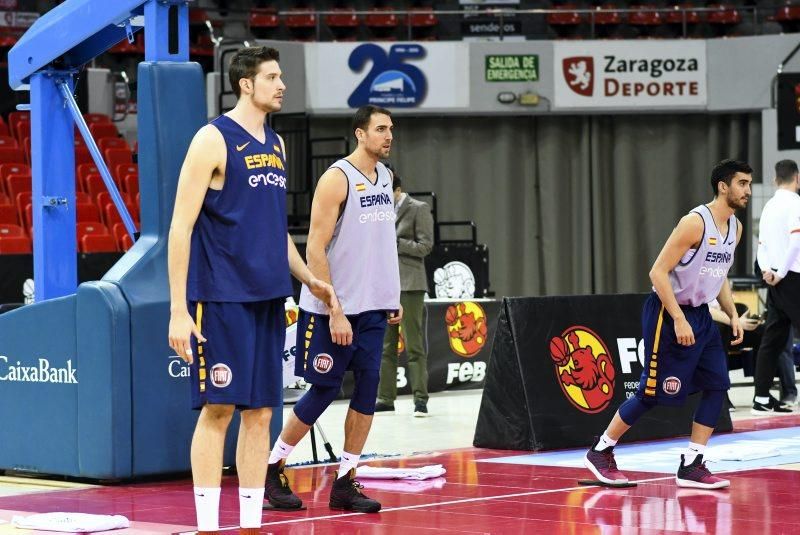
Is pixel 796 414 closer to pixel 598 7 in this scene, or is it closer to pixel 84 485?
pixel 84 485

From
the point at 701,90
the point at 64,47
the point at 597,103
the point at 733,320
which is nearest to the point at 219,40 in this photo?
the point at 597,103

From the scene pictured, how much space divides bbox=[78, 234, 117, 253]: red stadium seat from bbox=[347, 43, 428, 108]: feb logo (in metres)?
6.06

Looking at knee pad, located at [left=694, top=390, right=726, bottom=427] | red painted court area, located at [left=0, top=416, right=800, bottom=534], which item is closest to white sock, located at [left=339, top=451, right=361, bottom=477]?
red painted court area, located at [left=0, top=416, right=800, bottom=534]

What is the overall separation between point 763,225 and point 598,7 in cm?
1185

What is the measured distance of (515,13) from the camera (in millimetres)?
21281

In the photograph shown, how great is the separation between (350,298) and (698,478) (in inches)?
83.9

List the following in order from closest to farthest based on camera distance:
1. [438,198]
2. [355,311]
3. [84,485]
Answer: [355,311] → [84,485] → [438,198]

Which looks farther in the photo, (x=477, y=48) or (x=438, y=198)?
(x=438, y=198)

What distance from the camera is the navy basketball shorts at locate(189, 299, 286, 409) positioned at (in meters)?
5.05

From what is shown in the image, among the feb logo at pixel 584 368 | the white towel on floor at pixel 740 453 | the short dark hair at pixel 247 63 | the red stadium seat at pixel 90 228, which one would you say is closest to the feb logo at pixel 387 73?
the red stadium seat at pixel 90 228

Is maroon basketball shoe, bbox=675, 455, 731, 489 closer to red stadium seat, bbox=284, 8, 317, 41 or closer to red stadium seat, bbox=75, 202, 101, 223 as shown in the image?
red stadium seat, bbox=75, 202, 101, 223

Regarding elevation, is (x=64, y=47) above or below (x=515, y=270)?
above

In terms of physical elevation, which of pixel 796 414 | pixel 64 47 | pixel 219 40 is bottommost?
pixel 796 414

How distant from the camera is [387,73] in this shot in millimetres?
20562
